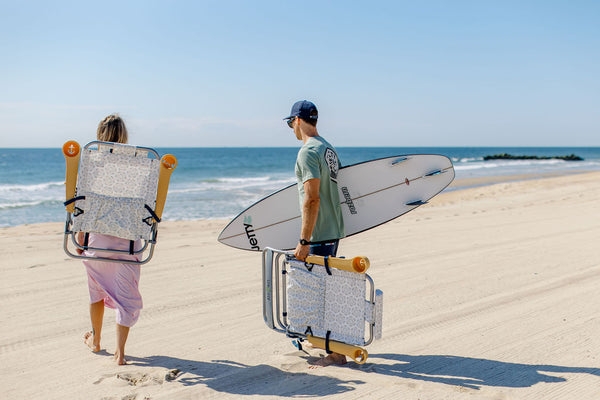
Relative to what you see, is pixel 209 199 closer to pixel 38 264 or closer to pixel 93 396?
pixel 38 264

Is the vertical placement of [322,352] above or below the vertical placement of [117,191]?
below

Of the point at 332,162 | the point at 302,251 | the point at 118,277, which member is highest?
the point at 332,162

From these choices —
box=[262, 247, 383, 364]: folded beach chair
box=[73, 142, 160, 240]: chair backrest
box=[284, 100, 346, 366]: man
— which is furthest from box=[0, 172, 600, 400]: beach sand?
box=[73, 142, 160, 240]: chair backrest

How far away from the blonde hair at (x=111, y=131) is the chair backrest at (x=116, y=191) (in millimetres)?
96

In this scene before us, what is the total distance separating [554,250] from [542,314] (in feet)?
8.96

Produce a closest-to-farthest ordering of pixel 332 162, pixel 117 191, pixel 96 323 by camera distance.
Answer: pixel 117 191, pixel 332 162, pixel 96 323

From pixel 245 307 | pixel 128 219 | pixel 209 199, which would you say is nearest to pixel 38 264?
pixel 245 307

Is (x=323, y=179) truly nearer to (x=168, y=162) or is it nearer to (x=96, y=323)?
(x=168, y=162)

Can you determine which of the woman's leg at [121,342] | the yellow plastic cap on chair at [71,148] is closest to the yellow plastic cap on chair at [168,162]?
the yellow plastic cap on chair at [71,148]

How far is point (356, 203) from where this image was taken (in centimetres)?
403

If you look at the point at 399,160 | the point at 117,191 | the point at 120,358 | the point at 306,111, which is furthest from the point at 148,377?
the point at 399,160

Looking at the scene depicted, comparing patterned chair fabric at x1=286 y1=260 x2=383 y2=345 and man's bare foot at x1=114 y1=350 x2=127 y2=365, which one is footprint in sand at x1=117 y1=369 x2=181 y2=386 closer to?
man's bare foot at x1=114 y1=350 x2=127 y2=365

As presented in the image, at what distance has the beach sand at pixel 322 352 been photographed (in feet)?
9.41

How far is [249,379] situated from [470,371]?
134 cm
